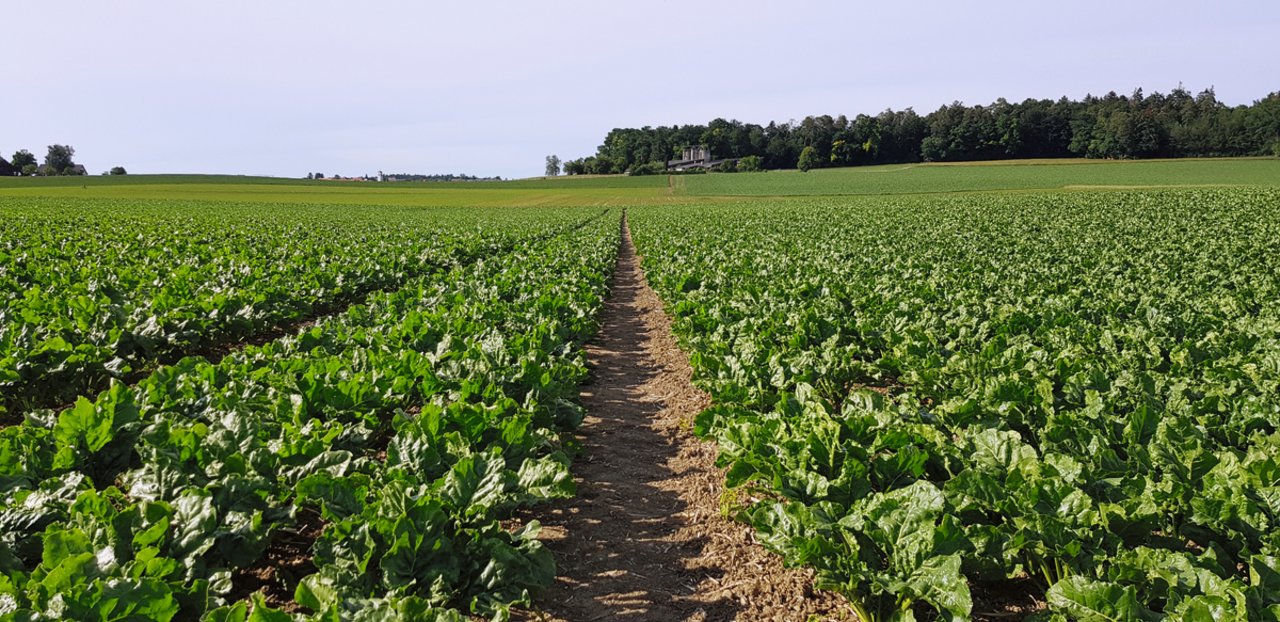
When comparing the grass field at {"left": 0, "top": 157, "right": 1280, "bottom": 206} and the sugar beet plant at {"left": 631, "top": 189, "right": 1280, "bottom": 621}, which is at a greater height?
the grass field at {"left": 0, "top": 157, "right": 1280, "bottom": 206}

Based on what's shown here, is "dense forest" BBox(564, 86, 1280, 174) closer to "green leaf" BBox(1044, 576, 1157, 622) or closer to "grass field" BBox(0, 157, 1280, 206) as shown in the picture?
"grass field" BBox(0, 157, 1280, 206)

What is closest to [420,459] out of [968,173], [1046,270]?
[1046,270]

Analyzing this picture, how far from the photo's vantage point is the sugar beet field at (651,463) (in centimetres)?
Result: 339

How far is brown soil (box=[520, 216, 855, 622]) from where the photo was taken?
404cm

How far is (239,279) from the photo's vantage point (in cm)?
1361

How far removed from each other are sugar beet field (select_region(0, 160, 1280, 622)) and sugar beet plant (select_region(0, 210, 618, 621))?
20 millimetres

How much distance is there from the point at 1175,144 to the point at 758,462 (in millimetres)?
125894

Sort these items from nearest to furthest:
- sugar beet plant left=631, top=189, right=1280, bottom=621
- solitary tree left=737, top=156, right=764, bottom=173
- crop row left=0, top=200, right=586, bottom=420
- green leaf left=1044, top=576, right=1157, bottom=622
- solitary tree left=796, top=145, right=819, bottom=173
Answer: green leaf left=1044, top=576, right=1157, bottom=622 → sugar beet plant left=631, top=189, right=1280, bottom=621 → crop row left=0, top=200, right=586, bottom=420 → solitary tree left=796, top=145, right=819, bottom=173 → solitary tree left=737, top=156, right=764, bottom=173

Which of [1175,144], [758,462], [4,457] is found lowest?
[758,462]

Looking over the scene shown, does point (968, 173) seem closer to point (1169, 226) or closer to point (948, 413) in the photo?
point (1169, 226)

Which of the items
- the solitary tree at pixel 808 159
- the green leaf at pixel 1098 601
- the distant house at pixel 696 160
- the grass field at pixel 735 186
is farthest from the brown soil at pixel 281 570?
the distant house at pixel 696 160

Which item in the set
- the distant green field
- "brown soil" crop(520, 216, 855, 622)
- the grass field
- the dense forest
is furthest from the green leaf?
the dense forest

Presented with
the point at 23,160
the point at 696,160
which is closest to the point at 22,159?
the point at 23,160

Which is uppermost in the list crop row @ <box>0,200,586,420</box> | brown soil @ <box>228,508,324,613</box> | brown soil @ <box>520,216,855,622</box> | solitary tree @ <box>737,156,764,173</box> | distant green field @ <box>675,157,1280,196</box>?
solitary tree @ <box>737,156,764,173</box>
